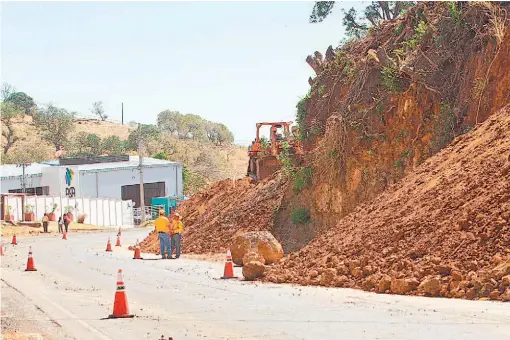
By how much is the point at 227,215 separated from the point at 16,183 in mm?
52474

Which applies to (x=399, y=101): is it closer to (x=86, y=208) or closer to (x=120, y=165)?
(x=86, y=208)

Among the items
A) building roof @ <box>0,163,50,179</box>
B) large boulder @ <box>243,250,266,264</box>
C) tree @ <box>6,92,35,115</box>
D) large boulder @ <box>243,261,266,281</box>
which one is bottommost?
large boulder @ <box>243,261,266,281</box>

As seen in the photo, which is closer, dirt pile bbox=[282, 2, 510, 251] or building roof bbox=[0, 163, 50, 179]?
dirt pile bbox=[282, 2, 510, 251]

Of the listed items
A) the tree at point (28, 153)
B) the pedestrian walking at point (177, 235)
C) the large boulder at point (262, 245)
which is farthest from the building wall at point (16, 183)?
the large boulder at point (262, 245)

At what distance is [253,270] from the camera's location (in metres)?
19.6

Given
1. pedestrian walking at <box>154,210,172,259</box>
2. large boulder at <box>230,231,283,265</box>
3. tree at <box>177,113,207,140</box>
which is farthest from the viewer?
tree at <box>177,113,207,140</box>

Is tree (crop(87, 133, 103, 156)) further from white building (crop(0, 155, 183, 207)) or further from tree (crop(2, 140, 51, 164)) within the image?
white building (crop(0, 155, 183, 207))

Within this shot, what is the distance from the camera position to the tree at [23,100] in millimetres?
139875

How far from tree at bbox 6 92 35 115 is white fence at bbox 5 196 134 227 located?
225 ft

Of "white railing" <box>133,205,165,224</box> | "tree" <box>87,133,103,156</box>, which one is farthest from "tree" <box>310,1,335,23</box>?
"tree" <box>87,133,103,156</box>

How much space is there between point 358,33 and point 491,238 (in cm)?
1810

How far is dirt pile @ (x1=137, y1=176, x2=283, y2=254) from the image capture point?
2984 centimetres

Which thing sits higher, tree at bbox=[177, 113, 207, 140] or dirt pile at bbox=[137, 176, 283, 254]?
tree at bbox=[177, 113, 207, 140]

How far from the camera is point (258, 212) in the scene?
99.0 ft
